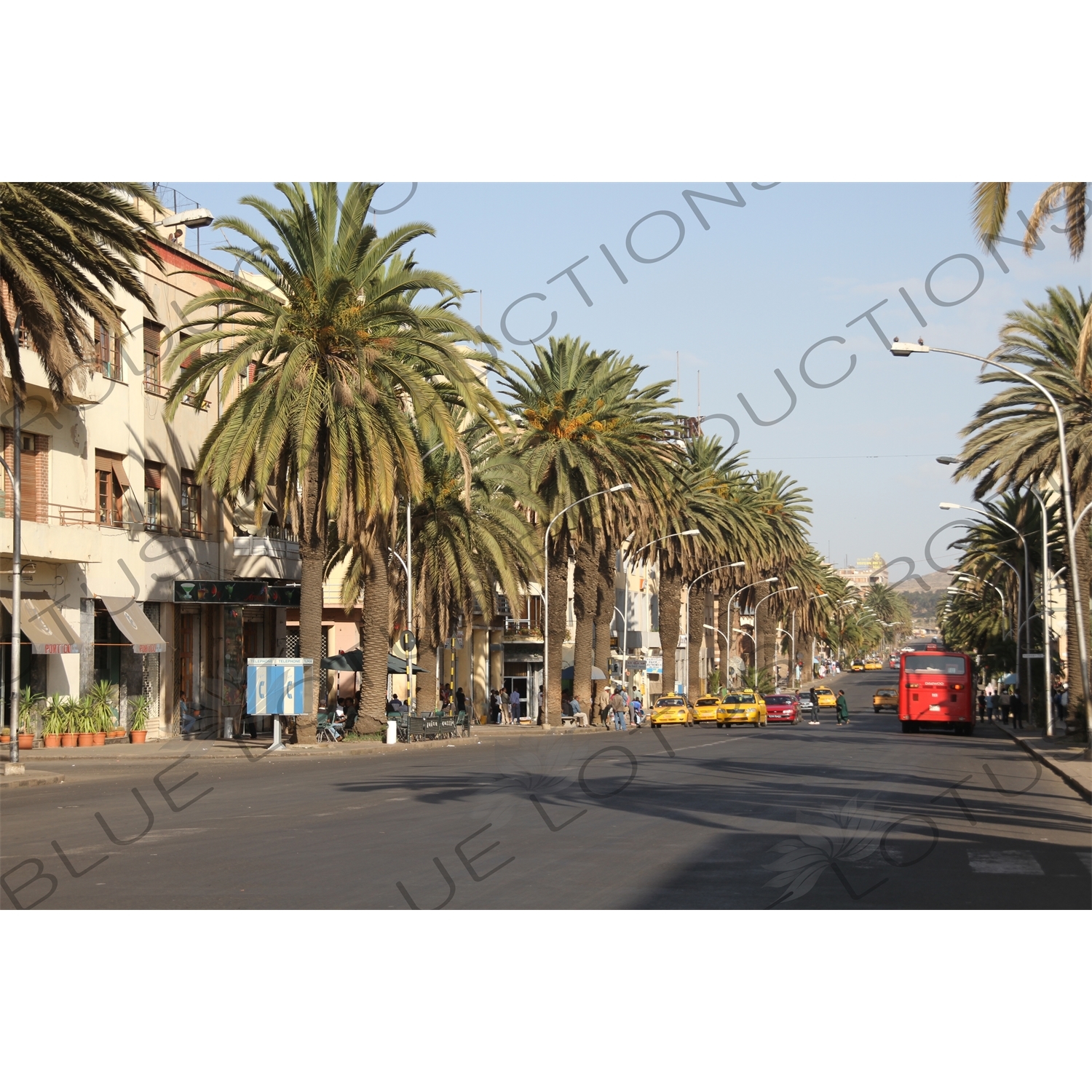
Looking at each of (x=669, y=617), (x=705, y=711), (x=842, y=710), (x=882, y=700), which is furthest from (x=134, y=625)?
(x=882, y=700)

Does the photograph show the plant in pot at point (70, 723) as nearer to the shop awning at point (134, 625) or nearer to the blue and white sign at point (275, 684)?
the shop awning at point (134, 625)

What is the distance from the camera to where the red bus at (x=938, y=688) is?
54.3 m

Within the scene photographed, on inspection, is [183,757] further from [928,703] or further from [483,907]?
[928,703]

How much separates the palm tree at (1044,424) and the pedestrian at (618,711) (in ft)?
73.7

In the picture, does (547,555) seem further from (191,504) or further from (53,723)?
(53,723)

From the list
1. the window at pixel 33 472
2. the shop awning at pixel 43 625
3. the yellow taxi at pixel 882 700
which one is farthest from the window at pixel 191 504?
the yellow taxi at pixel 882 700

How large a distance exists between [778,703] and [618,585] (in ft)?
83.7

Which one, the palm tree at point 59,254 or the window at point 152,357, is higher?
the window at point 152,357

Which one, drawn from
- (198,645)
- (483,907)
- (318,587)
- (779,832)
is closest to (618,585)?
(198,645)

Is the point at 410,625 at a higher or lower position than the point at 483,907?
higher

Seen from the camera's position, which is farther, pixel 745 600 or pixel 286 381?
pixel 745 600

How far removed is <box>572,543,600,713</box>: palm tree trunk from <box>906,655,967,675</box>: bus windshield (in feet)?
42.6

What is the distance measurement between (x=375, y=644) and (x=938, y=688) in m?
25.0

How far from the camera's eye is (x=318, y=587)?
37.1 metres
